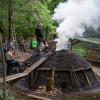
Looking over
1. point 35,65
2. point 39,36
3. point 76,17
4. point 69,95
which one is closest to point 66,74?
point 69,95

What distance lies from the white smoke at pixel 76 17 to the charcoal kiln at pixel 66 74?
5057 millimetres

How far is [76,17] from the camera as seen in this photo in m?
25.0

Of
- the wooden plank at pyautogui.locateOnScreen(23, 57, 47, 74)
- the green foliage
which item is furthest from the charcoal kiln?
the green foliage

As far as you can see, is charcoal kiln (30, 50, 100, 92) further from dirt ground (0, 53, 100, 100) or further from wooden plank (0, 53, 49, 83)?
dirt ground (0, 53, 100, 100)

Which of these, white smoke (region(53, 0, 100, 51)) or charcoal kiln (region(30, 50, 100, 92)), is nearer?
charcoal kiln (region(30, 50, 100, 92))

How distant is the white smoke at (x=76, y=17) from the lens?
931 inches

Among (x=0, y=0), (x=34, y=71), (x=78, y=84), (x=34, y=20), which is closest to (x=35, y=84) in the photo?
(x=34, y=71)

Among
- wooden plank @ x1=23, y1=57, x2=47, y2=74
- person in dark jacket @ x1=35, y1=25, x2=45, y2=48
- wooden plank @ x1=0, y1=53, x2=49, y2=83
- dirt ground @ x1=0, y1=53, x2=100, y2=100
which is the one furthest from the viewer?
person in dark jacket @ x1=35, y1=25, x2=45, y2=48

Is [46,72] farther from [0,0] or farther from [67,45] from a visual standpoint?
[0,0]

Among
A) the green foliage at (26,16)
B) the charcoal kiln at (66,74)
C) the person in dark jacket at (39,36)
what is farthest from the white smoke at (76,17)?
the charcoal kiln at (66,74)

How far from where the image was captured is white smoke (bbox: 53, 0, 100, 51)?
77.6 ft

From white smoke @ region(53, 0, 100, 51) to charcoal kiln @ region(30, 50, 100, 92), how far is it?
5057 mm

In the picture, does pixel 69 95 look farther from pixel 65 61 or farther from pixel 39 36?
pixel 39 36

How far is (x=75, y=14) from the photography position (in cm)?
2527
